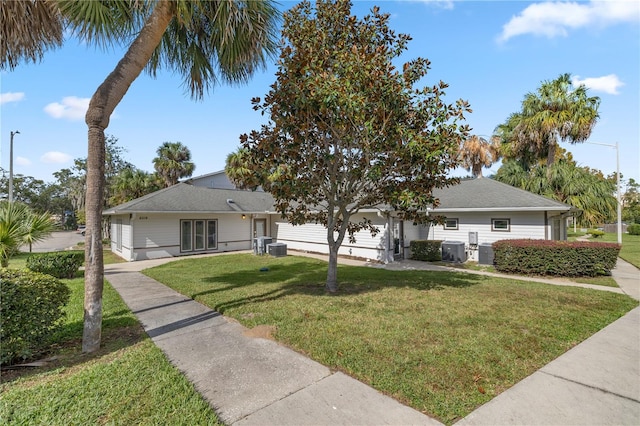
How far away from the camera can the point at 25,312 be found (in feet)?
13.0

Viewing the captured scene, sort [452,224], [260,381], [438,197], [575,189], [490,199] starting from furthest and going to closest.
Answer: [575,189] → [438,197] → [452,224] → [490,199] → [260,381]

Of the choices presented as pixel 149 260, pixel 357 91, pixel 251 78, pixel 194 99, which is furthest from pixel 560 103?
pixel 149 260

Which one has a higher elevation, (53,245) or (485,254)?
(485,254)

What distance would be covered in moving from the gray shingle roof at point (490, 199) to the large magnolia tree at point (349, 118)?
729 cm

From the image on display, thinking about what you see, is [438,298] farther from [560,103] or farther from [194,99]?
[560,103]

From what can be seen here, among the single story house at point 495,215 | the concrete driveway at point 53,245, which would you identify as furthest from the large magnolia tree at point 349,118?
the concrete driveway at point 53,245

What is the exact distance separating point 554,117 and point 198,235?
75.0 feet

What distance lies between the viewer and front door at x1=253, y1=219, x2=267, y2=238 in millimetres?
20641

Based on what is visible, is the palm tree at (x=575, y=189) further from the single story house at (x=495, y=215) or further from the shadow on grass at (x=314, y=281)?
the shadow on grass at (x=314, y=281)

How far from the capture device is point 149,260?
1541 centimetres

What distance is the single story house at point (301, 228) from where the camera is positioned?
43.4 feet

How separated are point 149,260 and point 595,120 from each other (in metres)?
26.4

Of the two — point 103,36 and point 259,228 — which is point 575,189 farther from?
point 103,36

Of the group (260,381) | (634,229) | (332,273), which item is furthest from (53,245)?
(634,229)
